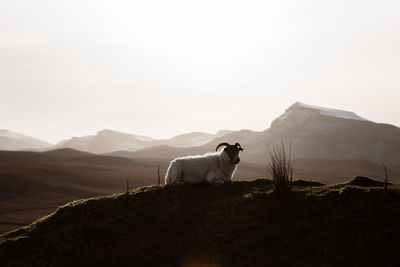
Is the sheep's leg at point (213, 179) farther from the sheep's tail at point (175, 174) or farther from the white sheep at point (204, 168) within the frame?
the sheep's tail at point (175, 174)

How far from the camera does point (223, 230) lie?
370 inches

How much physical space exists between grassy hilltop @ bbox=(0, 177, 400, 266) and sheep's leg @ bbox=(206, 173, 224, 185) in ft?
0.98

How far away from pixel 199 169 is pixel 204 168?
0.17m

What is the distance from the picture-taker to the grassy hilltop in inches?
309

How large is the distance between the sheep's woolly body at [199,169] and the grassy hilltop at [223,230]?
755mm

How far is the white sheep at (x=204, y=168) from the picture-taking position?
517 inches

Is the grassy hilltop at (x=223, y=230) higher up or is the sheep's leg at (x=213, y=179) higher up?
the sheep's leg at (x=213, y=179)

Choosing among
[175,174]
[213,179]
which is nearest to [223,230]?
[213,179]

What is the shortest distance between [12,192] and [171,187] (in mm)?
35596

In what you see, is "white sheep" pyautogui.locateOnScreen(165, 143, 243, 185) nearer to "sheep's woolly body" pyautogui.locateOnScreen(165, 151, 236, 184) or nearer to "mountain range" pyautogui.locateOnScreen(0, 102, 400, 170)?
"sheep's woolly body" pyautogui.locateOnScreen(165, 151, 236, 184)

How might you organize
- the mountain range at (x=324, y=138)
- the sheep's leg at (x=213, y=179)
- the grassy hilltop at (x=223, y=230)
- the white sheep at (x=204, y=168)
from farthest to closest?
the mountain range at (x=324, y=138) < the white sheep at (x=204, y=168) < the sheep's leg at (x=213, y=179) < the grassy hilltop at (x=223, y=230)

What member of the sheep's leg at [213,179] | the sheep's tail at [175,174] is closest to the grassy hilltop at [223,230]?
the sheep's leg at [213,179]

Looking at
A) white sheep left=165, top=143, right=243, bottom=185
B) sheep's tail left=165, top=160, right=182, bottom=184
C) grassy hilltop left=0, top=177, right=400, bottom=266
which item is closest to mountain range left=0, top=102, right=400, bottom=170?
white sheep left=165, top=143, right=243, bottom=185

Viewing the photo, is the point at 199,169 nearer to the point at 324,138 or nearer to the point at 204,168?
the point at 204,168
